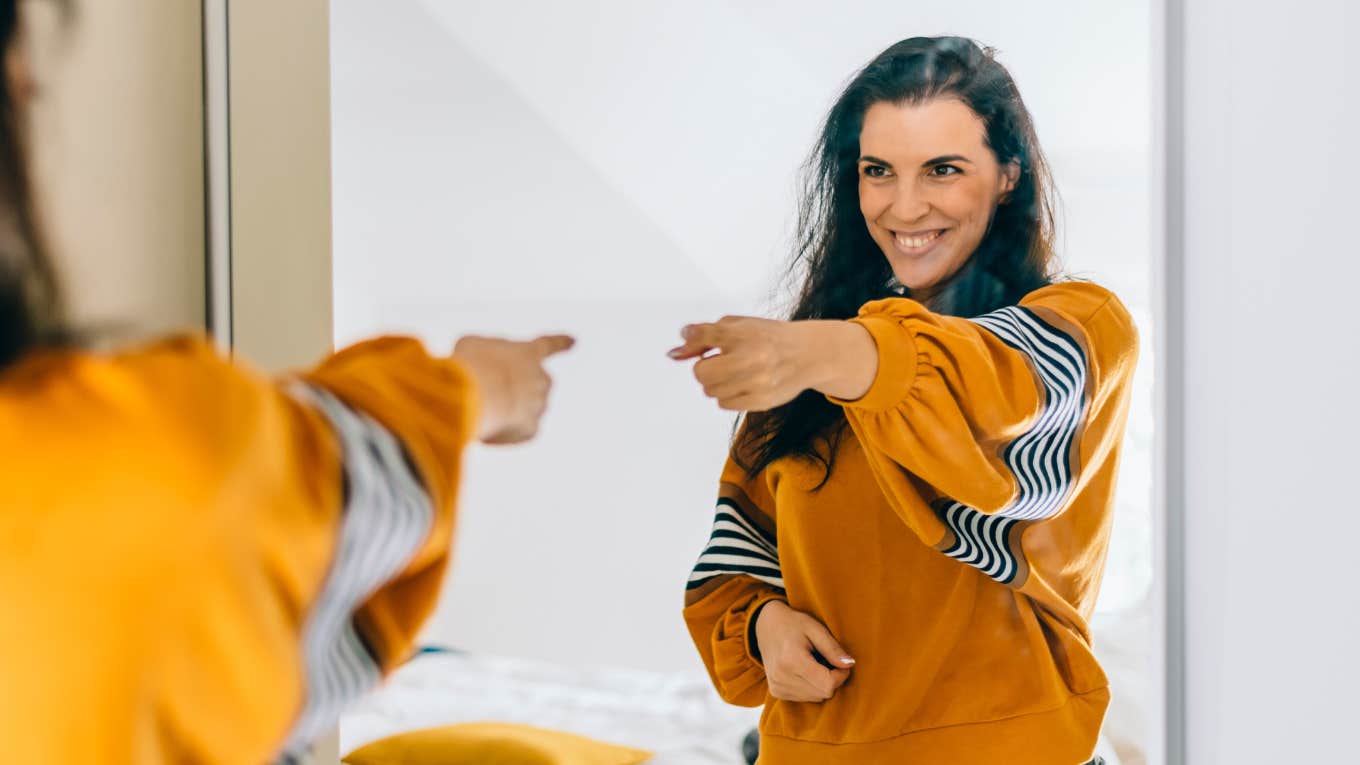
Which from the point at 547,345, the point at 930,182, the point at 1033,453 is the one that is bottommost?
the point at 1033,453

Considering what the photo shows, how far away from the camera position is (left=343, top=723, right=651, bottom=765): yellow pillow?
39.9 inches

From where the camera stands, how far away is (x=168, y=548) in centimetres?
42

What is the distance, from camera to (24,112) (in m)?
0.62

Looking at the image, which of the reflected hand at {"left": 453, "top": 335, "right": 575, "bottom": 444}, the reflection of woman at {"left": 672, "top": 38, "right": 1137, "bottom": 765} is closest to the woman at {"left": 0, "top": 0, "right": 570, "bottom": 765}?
the reflected hand at {"left": 453, "top": 335, "right": 575, "bottom": 444}

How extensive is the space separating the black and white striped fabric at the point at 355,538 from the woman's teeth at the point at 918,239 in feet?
1.77

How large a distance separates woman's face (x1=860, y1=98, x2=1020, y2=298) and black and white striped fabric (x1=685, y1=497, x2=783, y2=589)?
0.82 ft

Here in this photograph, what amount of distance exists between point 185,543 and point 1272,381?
2.63ft

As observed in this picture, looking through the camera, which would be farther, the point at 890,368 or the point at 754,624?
the point at 754,624

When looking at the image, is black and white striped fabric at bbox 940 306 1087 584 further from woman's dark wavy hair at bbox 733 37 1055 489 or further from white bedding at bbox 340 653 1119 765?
white bedding at bbox 340 653 1119 765

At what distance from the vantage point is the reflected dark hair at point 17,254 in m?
0.54

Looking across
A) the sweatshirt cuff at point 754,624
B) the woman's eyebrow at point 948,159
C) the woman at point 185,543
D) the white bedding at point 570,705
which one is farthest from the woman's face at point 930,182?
the woman at point 185,543

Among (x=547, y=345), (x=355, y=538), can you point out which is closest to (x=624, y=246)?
(x=547, y=345)

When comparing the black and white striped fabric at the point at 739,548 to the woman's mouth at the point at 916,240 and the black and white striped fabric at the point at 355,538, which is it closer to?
the woman's mouth at the point at 916,240

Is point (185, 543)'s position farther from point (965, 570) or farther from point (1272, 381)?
point (1272, 381)
